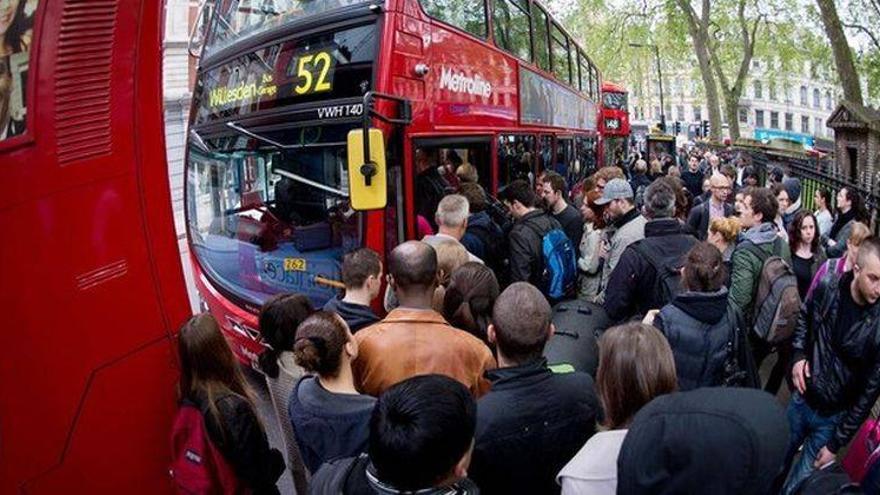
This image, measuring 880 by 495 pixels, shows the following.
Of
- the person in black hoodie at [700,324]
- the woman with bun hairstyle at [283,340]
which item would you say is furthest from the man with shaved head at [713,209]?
the woman with bun hairstyle at [283,340]

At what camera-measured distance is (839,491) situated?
72.4 inches

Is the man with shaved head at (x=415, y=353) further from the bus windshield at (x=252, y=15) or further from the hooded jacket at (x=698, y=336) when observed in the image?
the bus windshield at (x=252, y=15)

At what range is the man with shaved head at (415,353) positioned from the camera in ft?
9.35

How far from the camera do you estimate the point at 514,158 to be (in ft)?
23.1

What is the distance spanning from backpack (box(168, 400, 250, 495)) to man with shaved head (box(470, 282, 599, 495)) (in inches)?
38.8

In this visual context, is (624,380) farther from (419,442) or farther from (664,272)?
(664,272)

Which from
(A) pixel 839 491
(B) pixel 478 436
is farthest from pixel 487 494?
(A) pixel 839 491

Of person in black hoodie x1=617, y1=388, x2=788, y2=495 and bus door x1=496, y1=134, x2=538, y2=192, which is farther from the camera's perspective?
bus door x1=496, y1=134, x2=538, y2=192

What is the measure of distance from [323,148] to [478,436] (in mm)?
2862

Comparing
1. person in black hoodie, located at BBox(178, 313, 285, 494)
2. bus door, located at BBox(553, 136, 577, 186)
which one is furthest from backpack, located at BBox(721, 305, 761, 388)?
bus door, located at BBox(553, 136, 577, 186)

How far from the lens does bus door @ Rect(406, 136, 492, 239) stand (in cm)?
496

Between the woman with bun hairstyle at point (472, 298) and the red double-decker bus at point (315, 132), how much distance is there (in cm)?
77

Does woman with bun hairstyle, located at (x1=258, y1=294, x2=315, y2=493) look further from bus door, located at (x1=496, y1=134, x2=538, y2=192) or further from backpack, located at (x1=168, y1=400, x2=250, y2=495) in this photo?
bus door, located at (x1=496, y1=134, x2=538, y2=192)

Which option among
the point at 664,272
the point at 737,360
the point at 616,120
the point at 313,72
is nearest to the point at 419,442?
the point at 737,360
